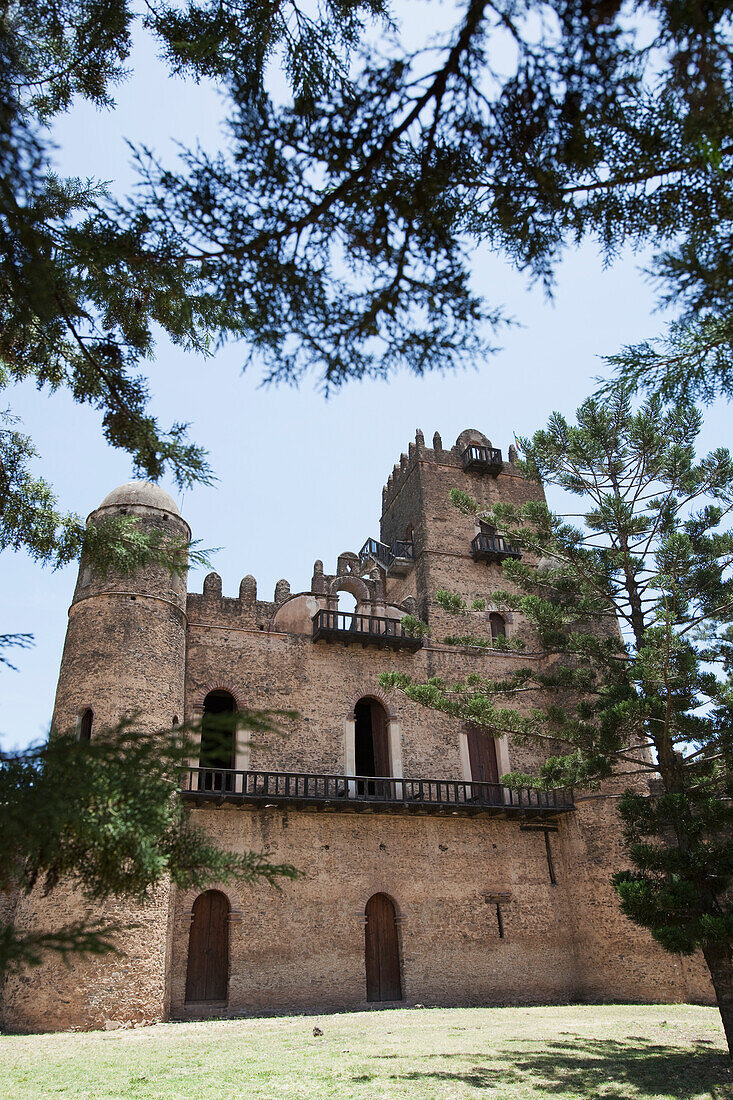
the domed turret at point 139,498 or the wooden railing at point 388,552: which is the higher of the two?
the wooden railing at point 388,552

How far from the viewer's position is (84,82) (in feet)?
19.2

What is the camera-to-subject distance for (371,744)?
1864cm

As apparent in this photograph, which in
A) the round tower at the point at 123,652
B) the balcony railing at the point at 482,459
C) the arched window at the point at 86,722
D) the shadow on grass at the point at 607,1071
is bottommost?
the shadow on grass at the point at 607,1071

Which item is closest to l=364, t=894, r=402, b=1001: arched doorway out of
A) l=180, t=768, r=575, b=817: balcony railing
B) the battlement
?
l=180, t=768, r=575, b=817: balcony railing

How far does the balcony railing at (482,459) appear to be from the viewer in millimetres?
21406

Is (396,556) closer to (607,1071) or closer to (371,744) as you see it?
(371,744)

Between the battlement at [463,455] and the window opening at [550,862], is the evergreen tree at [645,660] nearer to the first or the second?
the window opening at [550,862]

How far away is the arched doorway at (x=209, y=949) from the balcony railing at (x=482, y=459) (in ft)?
40.9

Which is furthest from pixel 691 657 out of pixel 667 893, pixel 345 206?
pixel 345 206

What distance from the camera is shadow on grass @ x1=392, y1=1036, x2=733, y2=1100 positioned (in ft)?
25.5

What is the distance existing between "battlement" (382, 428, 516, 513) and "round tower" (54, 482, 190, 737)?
8.29 meters

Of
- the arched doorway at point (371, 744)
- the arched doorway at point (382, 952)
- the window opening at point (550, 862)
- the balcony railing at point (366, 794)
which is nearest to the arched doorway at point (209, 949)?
the balcony railing at point (366, 794)

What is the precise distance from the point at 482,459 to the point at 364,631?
22.8 ft

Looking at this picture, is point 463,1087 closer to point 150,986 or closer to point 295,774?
point 150,986
